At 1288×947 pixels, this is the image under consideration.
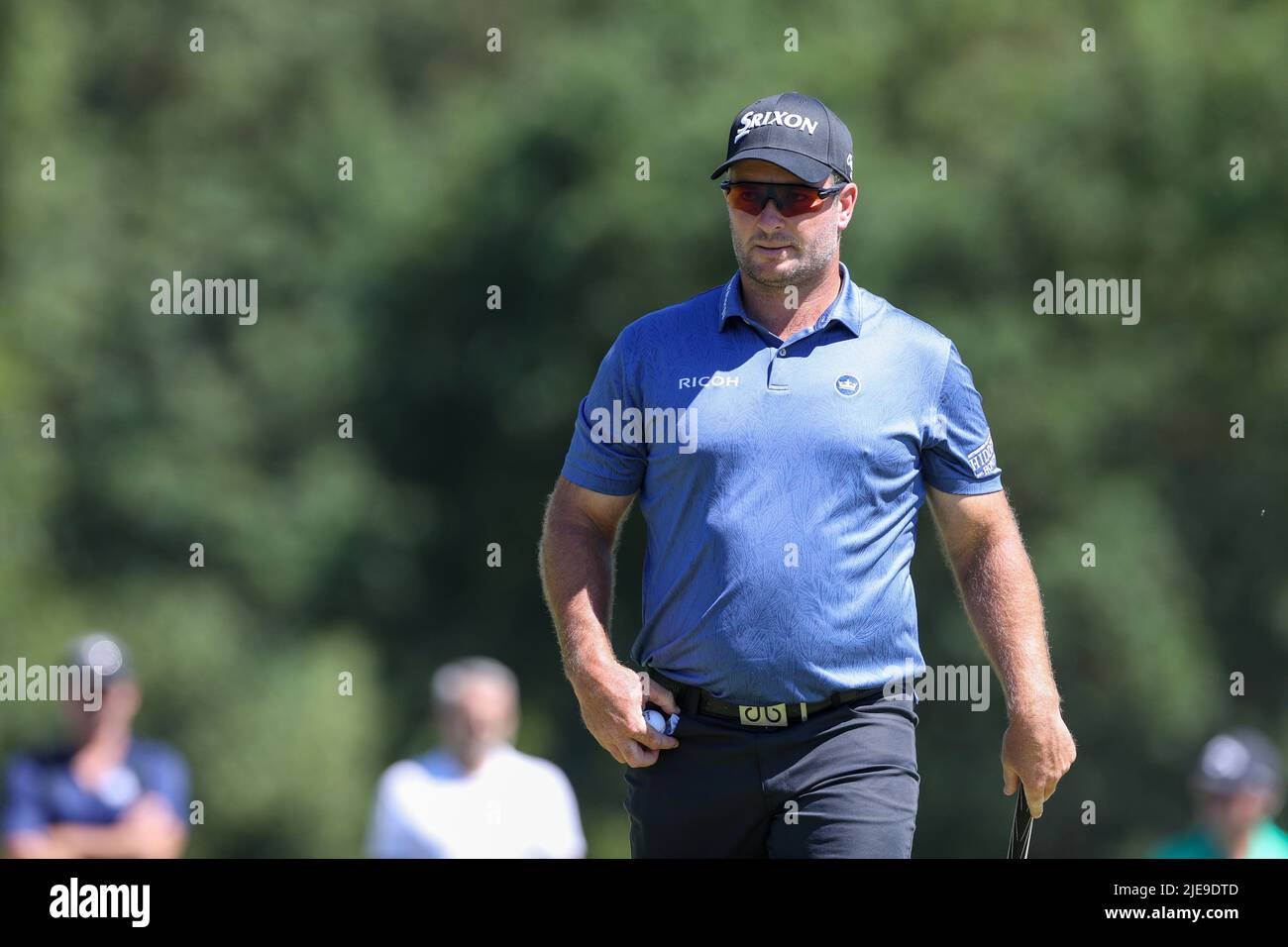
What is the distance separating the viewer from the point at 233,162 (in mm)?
29297

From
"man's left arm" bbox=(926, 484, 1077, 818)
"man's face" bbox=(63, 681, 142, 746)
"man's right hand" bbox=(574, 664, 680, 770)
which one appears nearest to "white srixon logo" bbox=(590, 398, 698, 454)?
"man's right hand" bbox=(574, 664, 680, 770)

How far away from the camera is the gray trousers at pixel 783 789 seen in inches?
185

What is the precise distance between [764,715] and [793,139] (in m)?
1.38

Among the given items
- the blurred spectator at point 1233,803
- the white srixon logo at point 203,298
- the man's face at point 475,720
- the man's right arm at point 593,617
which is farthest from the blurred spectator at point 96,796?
the white srixon logo at point 203,298

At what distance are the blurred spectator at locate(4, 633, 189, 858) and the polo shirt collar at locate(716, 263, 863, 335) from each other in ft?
10.0

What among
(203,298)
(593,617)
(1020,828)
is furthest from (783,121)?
(203,298)

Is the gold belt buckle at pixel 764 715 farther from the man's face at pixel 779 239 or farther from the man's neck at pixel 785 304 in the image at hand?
the man's face at pixel 779 239

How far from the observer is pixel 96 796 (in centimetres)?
731

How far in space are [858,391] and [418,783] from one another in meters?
2.99

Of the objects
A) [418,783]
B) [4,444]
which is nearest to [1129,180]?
[4,444]

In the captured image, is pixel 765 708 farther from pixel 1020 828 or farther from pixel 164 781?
pixel 164 781

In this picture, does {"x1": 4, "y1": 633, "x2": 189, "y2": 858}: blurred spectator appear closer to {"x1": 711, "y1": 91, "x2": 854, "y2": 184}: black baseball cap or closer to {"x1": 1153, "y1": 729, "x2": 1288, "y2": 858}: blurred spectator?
{"x1": 711, "y1": 91, "x2": 854, "y2": 184}: black baseball cap

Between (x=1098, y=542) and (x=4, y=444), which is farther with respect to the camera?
(x=4, y=444)
